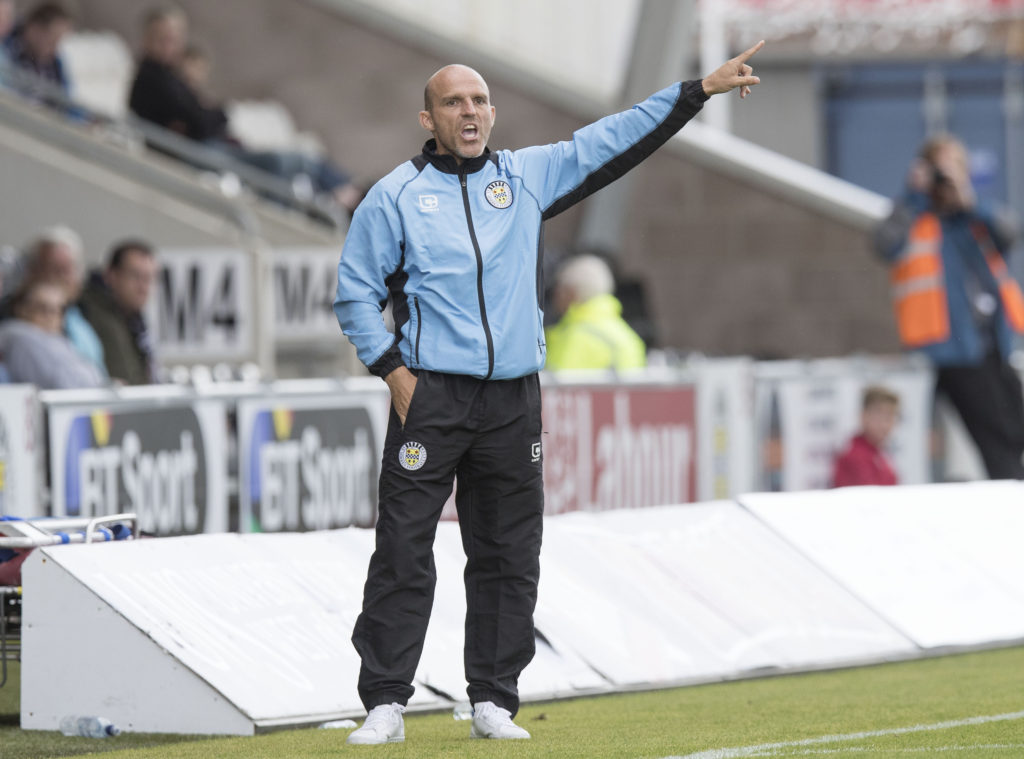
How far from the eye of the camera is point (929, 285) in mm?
14258

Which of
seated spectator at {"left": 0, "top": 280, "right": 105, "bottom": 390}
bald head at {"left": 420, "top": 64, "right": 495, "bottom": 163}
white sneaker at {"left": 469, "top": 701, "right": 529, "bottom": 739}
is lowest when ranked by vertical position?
white sneaker at {"left": 469, "top": 701, "right": 529, "bottom": 739}

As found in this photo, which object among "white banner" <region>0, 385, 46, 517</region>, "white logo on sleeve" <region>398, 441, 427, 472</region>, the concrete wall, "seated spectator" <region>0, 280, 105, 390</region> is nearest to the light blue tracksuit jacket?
"white logo on sleeve" <region>398, 441, 427, 472</region>

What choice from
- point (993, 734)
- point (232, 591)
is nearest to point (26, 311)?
point (232, 591)

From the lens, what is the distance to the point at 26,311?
33.7 ft

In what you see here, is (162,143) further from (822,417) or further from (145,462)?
(145,462)

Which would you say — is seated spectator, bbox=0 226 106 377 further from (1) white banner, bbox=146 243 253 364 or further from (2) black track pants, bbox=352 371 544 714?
(2) black track pants, bbox=352 371 544 714

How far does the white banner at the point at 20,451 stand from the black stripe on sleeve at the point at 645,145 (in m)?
3.42

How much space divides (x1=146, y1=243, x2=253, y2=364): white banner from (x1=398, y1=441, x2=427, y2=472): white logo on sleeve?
792 cm

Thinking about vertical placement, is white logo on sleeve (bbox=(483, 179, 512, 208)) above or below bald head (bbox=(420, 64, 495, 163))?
below

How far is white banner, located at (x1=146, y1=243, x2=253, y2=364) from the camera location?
541 inches

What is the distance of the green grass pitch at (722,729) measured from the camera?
5871 millimetres

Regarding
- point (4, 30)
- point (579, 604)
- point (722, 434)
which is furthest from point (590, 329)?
point (4, 30)

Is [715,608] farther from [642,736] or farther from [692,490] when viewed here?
[692,490]

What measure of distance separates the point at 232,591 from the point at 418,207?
Answer: 6.24 feet
